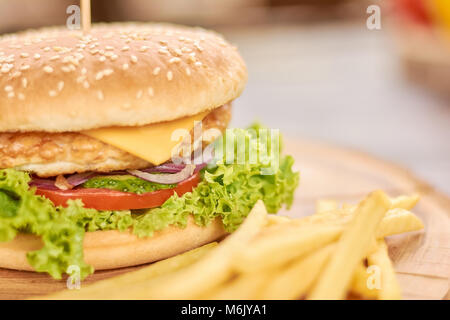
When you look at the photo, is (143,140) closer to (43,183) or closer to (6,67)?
(43,183)

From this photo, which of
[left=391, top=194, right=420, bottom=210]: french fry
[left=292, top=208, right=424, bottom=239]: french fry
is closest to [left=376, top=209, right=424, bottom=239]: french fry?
[left=292, top=208, right=424, bottom=239]: french fry

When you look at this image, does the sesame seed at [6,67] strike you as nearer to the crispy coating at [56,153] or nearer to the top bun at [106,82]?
the top bun at [106,82]

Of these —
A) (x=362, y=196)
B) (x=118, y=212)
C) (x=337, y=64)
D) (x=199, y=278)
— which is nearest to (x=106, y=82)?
(x=118, y=212)

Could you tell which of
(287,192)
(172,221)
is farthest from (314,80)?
(172,221)

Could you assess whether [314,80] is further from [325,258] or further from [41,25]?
[325,258]

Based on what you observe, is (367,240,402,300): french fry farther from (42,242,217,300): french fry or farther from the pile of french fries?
(42,242,217,300): french fry

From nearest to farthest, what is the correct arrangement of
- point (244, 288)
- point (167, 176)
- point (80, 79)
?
point (244, 288) < point (80, 79) < point (167, 176)

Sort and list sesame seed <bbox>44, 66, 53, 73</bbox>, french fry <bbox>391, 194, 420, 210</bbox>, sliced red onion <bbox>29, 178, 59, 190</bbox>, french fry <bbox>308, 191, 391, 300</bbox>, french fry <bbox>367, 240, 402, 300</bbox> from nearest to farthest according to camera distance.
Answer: french fry <bbox>308, 191, 391, 300</bbox> → french fry <bbox>367, 240, 402, 300</bbox> → sesame seed <bbox>44, 66, 53, 73</bbox> → sliced red onion <bbox>29, 178, 59, 190</bbox> → french fry <bbox>391, 194, 420, 210</bbox>
